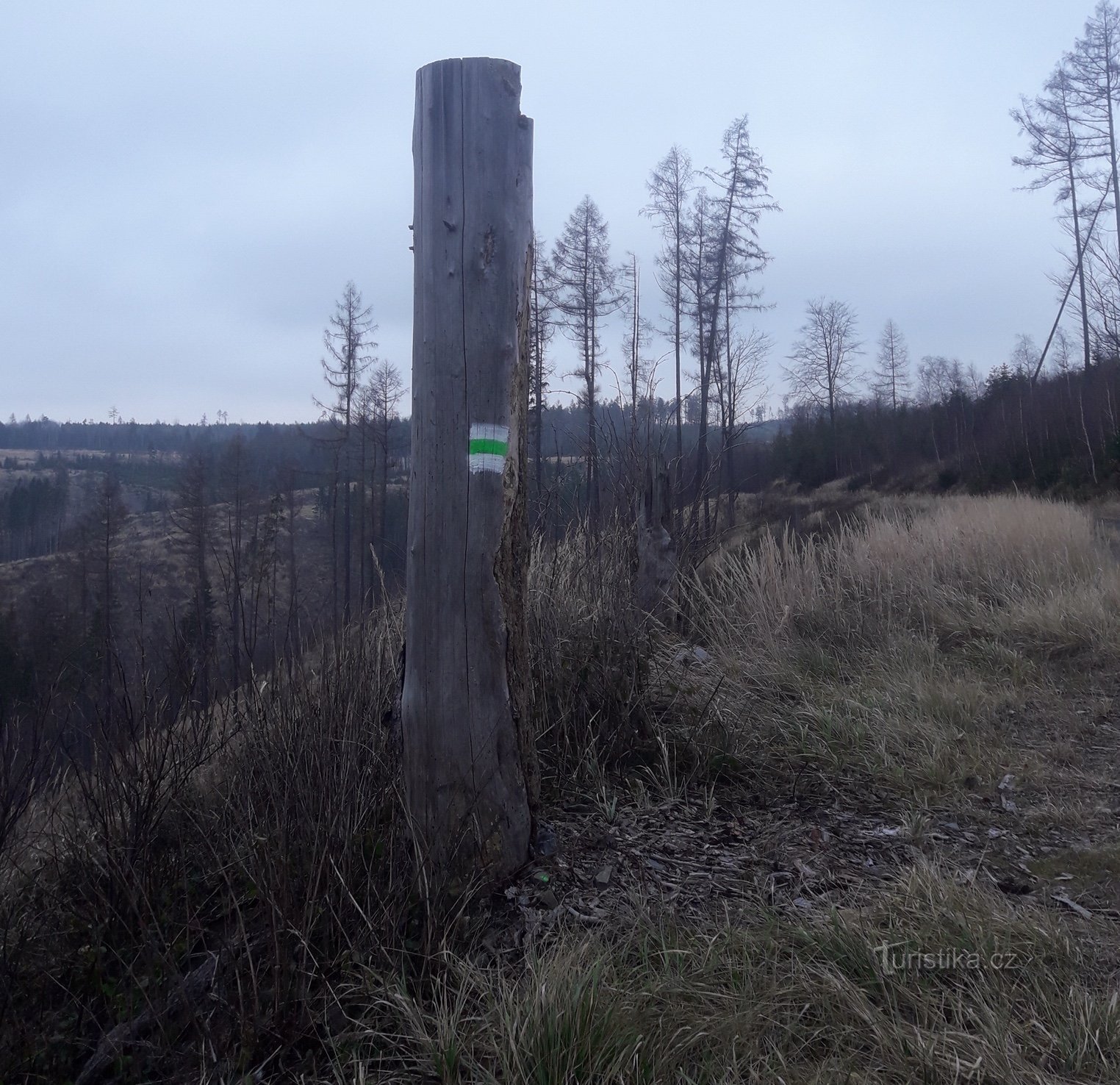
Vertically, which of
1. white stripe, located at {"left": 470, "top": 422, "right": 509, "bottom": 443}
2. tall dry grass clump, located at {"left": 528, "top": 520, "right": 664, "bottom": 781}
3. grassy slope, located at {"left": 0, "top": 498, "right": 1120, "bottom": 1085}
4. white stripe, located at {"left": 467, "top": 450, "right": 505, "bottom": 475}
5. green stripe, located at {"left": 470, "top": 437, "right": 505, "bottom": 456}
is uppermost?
white stripe, located at {"left": 470, "top": 422, "right": 509, "bottom": 443}

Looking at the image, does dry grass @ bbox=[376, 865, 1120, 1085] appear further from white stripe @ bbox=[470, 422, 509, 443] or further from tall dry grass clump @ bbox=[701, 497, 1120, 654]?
tall dry grass clump @ bbox=[701, 497, 1120, 654]

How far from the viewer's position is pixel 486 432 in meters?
2.86

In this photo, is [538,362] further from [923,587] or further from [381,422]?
[381,422]

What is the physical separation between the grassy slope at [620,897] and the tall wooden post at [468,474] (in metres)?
0.26

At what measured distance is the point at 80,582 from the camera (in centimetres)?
2397

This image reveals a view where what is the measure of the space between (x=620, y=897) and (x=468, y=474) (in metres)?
1.47

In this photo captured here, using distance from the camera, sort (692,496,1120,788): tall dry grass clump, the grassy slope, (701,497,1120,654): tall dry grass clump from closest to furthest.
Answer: the grassy slope → (692,496,1120,788): tall dry grass clump → (701,497,1120,654): tall dry grass clump

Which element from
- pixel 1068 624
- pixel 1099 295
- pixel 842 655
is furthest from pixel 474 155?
pixel 1099 295

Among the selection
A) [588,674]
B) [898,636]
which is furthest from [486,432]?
[898,636]

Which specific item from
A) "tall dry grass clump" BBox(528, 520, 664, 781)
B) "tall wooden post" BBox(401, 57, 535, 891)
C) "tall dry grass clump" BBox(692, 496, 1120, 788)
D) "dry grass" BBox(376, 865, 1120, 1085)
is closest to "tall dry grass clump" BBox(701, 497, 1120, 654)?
"tall dry grass clump" BBox(692, 496, 1120, 788)

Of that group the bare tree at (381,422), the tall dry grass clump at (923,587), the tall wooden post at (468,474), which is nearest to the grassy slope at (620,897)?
the tall wooden post at (468,474)

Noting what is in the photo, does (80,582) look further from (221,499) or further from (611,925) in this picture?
(611,925)

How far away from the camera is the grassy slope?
2025 mm

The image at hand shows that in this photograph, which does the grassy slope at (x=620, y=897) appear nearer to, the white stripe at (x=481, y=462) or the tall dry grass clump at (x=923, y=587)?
the white stripe at (x=481, y=462)
